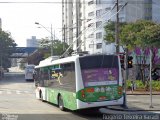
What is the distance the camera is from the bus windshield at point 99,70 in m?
18.8

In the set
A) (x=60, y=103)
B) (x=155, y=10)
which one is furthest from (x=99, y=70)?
(x=155, y=10)

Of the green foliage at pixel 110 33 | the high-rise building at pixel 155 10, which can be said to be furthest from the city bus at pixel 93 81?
the high-rise building at pixel 155 10

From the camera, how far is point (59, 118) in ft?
59.0

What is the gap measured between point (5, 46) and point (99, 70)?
292 feet

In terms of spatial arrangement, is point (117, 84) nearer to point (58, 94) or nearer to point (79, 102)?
point (79, 102)

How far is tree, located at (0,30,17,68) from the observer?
344 feet

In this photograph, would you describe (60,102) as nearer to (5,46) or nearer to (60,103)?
(60,103)

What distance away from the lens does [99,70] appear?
1898 cm

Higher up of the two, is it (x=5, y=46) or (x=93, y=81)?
(x=5, y=46)

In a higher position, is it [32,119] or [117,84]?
[117,84]

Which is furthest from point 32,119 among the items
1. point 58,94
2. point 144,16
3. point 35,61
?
point 35,61

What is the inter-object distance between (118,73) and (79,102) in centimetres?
231

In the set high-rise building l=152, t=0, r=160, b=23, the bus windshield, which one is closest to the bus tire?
the bus windshield

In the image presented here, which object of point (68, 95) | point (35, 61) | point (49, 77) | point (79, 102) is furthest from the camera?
point (35, 61)
